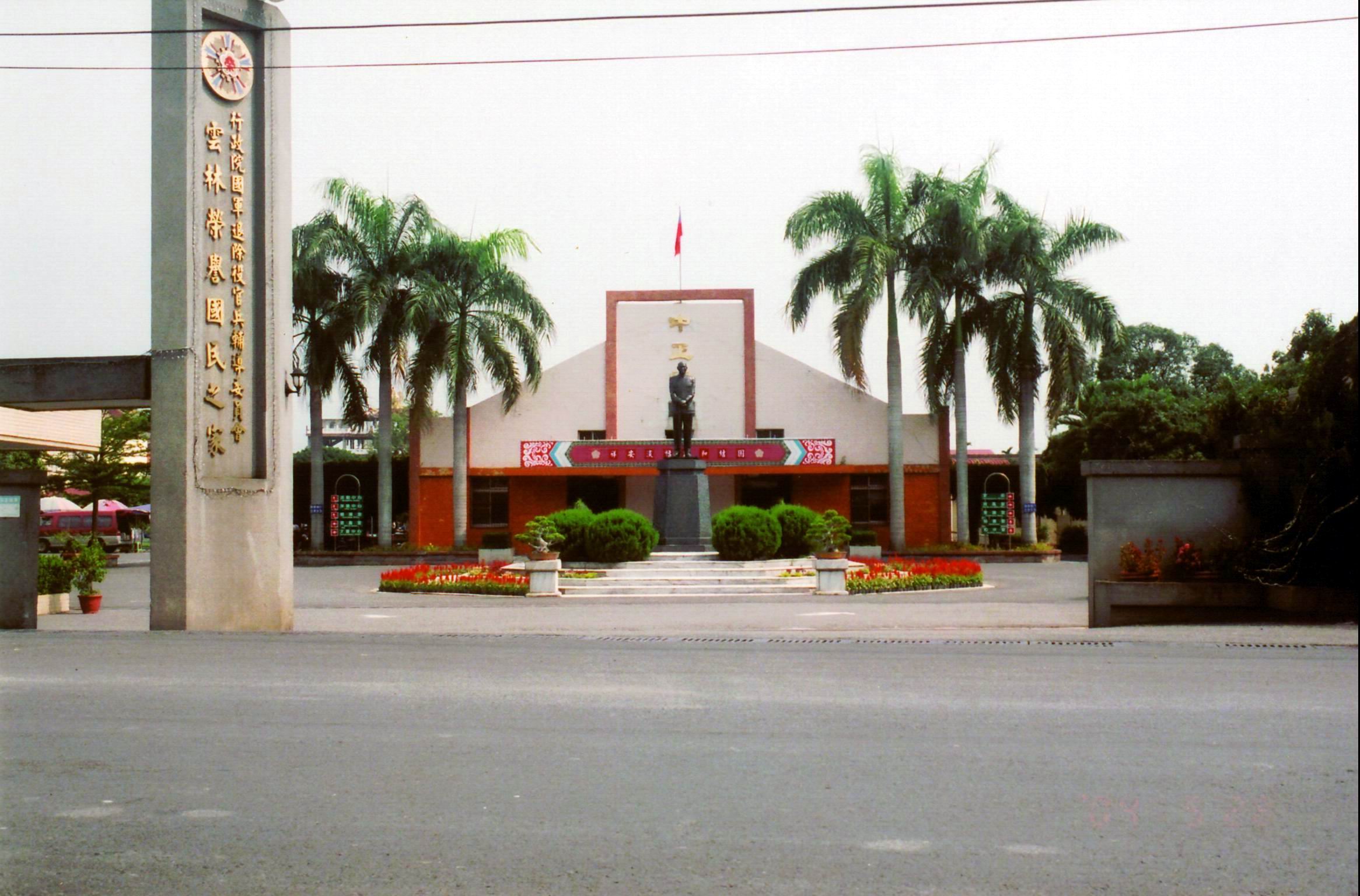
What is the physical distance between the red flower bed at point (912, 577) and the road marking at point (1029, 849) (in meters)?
18.3

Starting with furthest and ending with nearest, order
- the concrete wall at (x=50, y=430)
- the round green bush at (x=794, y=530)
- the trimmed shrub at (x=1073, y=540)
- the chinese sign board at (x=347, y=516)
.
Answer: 1. the trimmed shrub at (x=1073, y=540)
2. the chinese sign board at (x=347, y=516)
3. the concrete wall at (x=50, y=430)
4. the round green bush at (x=794, y=530)

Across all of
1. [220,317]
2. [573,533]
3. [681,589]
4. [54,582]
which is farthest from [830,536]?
[54,582]

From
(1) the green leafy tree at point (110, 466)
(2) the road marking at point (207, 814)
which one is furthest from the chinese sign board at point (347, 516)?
(2) the road marking at point (207, 814)

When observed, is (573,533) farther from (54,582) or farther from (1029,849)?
(1029,849)

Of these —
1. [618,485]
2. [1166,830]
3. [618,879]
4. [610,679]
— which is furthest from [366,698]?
[618,485]

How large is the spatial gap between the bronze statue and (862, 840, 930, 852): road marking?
73.2ft

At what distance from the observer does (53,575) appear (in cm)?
1883

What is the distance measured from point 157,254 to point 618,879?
1227 centimetres

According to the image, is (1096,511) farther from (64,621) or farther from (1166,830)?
(64,621)

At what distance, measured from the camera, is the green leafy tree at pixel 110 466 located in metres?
45.2

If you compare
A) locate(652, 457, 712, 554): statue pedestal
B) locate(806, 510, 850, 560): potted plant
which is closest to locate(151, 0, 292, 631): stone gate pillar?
locate(806, 510, 850, 560): potted plant

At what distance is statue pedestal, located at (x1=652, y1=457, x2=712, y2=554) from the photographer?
27.6m

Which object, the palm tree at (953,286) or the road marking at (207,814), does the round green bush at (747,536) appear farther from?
the road marking at (207,814)

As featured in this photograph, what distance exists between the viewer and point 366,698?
28.3ft
